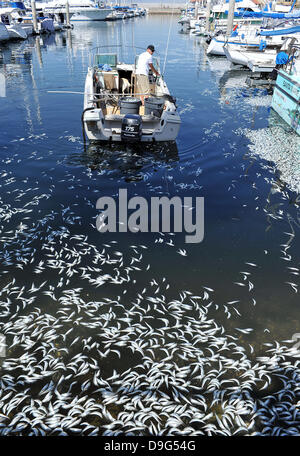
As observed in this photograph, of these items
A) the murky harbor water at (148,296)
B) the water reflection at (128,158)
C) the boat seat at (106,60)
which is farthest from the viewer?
the boat seat at (106,60)

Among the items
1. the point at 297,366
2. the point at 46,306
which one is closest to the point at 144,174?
the point at 46,306

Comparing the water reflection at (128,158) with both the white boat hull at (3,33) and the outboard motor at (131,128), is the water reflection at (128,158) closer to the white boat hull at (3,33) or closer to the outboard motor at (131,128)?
the outboard motor at (131,128)

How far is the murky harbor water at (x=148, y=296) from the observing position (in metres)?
5.09

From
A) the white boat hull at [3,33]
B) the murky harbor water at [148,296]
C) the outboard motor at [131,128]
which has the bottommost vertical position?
the murky harbor water at [148,296]

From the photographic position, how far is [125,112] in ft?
45.4

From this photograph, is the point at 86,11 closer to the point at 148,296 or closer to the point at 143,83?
the point at 143,83

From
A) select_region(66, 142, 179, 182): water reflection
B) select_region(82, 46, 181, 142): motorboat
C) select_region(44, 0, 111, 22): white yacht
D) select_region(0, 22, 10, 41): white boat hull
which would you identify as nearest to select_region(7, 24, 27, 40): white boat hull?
select_region(0, 22, 10, 41): white boat hull

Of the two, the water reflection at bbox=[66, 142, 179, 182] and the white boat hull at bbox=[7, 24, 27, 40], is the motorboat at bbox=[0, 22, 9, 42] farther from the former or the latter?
the water reflection at bbox=[66, 142, 179, 182]

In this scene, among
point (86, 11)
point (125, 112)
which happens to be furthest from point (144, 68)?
point (86, 11)

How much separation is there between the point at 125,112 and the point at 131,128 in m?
1.83

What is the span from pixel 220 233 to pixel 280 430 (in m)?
5.49

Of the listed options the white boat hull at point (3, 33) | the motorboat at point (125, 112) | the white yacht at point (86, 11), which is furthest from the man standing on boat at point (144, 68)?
the white yacht at point (86, 11)

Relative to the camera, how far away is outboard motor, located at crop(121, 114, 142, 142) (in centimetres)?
1243

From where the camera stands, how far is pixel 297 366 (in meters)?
5.76
